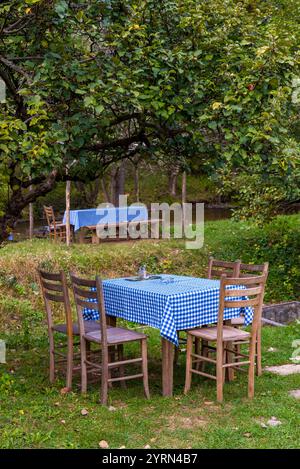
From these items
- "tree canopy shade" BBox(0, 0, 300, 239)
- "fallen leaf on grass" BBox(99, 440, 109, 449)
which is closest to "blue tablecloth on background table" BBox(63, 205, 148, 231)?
"tree canopy shade" BBox(0, 0, 300, 239)

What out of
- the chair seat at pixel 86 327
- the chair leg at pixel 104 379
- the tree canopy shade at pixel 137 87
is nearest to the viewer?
the tree canopy shade at pixel 137 87

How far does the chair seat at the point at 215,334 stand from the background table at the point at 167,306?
10cm

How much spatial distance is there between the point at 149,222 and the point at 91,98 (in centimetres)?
1164

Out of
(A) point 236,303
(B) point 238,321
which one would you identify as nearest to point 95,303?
(A) point 236,303

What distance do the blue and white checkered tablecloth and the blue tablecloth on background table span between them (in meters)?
9.38

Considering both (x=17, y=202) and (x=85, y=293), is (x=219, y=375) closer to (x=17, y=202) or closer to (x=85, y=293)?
(x=85, y=293)

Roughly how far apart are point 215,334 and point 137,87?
2.51 metres

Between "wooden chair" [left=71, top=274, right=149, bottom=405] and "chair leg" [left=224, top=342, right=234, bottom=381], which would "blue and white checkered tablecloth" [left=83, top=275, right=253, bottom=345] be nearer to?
"wooden chair" [left=71, top=274, right=149, bottom=405]

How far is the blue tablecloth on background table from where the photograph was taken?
656 inches

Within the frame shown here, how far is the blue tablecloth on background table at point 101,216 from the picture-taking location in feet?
54.7

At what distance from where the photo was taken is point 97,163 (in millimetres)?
7672

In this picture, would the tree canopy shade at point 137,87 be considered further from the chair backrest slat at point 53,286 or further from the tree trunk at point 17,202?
the chair backrest slat at point 53,286

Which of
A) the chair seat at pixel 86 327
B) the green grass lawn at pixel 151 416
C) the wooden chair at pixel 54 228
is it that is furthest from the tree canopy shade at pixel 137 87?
the wooden chair at pixel 54 228
